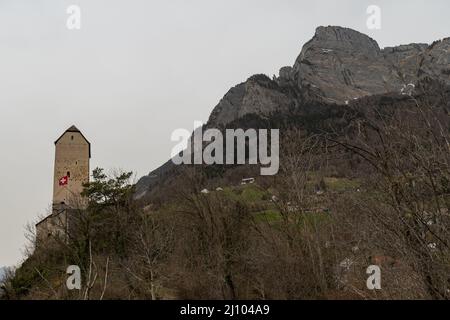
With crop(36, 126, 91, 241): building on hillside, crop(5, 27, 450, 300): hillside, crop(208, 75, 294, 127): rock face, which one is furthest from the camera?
crop(208, 75, 294, 127): rock face

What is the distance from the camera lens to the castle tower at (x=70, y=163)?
174 feet

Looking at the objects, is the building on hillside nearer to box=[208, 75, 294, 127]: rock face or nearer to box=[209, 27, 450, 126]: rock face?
box=[209, 27, 450, 126]: rock face

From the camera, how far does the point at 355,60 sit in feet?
655

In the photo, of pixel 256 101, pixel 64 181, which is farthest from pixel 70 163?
pixel 256 101

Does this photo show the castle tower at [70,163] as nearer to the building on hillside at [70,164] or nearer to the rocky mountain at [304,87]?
the building on hillside at [70,164]

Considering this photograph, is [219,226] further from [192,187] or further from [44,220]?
[44,220]

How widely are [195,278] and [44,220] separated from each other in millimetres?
29016

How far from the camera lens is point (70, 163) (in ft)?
178

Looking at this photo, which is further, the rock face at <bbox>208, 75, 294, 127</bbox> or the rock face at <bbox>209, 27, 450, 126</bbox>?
the rock face at <bbox>209, 27, 450, 126</bbox>

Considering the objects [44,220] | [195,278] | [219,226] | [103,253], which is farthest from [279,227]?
[44,220]

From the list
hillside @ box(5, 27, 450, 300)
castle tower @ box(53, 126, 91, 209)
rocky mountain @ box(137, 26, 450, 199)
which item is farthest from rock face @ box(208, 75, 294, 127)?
castle tower @ box(53, 126, 91, 209)

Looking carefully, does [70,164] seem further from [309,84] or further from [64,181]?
[309,84]

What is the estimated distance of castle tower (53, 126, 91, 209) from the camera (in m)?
53.1

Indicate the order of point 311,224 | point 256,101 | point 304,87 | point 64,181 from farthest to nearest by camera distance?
point 304,87 < point 256,101 < point 64,181 < point 311,224
